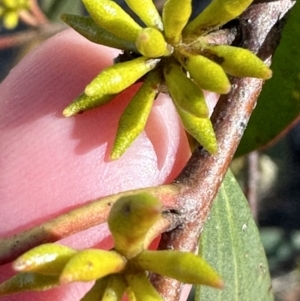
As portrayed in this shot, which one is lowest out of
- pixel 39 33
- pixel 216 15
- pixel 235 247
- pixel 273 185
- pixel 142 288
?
pixel 273 185

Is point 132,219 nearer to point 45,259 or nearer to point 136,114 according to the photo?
point 45,259

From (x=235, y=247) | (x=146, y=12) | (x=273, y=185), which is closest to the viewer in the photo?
(x=146, y=12)

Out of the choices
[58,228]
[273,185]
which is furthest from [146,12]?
[273,185]

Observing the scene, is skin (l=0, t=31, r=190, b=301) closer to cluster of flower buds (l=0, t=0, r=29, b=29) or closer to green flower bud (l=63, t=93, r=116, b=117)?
green flower bud (l=63, t=93, r=116, b=117)

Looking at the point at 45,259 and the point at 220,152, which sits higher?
the point at 45,259

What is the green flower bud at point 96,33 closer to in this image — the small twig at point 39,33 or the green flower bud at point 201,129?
the green flower bud at point 201,129

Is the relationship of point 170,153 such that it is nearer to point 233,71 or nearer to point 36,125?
point 36,125

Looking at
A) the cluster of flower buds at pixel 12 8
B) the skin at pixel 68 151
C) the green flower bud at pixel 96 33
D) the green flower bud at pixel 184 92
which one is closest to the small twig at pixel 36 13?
the cluster of flower buds at pixel 12 8
